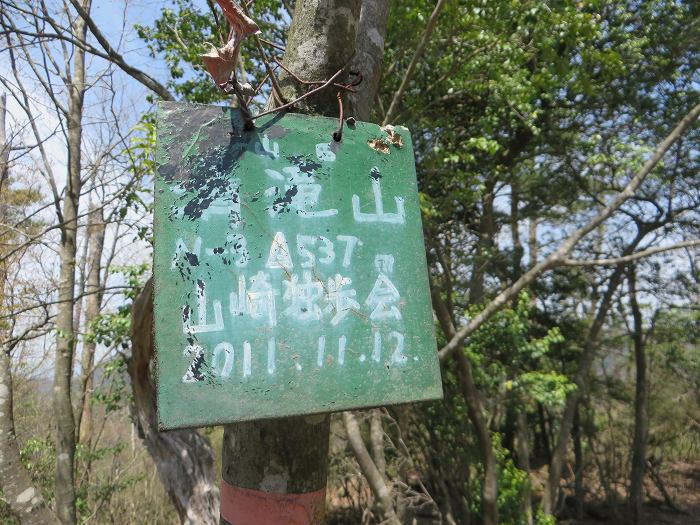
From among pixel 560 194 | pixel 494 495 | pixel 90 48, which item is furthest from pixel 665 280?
pixel 90 48

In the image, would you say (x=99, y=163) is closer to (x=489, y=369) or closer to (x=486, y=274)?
(x=489, y=369)

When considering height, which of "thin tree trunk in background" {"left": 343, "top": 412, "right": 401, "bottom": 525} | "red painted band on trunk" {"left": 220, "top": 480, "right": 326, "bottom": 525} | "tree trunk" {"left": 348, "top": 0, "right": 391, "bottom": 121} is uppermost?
"tree trunk" {"left": 348, "top": 0, "right": 391, "bottom": 121}

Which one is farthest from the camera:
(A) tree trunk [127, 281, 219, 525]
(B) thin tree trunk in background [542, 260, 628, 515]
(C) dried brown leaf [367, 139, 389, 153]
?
(B) thin tree trunk in background [542, 260, 628, 515]

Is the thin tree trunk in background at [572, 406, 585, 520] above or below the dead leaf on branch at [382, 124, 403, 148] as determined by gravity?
below

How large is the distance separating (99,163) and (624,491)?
11.8 meters

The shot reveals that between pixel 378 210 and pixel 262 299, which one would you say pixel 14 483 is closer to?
pixel 262 299

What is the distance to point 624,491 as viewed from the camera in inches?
464

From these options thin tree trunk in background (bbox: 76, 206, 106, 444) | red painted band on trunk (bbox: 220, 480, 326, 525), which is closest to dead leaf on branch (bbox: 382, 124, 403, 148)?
red painted band on trunk (bbox: 220, 480, 326, 525)

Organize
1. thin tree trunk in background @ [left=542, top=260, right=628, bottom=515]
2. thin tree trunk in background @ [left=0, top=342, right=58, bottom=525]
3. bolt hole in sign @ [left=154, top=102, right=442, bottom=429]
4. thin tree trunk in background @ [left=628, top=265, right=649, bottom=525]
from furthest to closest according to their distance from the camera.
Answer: thin tree trunk in background @ [left=628, top=265, right=649, bottom=525] → thin tree trunk in background @ [left=542, top=260, right=628, bottom=515] → thin tree trunk in background @ [left=0, top=342, right=58, bottom=525] → bolt hole in sign @ [left=154, top=102, right=442, bottom=429]

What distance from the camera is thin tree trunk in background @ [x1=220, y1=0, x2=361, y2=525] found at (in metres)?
1.12

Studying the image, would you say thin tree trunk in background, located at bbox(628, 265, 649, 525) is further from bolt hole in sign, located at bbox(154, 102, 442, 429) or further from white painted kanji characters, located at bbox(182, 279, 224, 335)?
white painted kanji characters, located at bbox(182, 279, 224, 335)

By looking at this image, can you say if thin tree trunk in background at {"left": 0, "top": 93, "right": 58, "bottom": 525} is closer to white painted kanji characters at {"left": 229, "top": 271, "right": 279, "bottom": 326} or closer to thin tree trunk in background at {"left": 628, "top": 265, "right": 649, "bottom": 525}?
white painted kanji characters at {"left": 229, "top": 271, "right": 279, "bottom": 326}

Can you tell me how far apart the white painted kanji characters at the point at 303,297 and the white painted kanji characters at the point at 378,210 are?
16 centimetres

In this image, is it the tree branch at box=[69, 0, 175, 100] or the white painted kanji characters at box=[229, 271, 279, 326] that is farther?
the tree branch at box=[69, 0, 175, 100]
